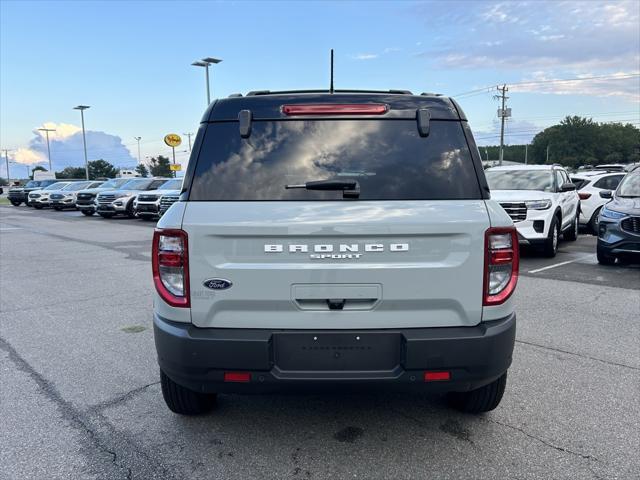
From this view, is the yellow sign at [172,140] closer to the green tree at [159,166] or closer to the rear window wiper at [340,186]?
the rear window wiper at [340,186]

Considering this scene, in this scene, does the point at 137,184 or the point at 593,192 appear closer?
the point at 593,192

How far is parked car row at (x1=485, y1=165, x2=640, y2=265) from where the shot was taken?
852 cm

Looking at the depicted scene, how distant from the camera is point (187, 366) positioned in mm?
2693

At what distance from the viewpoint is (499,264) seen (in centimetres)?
272

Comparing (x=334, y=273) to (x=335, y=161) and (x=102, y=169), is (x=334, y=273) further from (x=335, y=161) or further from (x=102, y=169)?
(x=102, y=169)

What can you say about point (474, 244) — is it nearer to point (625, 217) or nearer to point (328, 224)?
point (328, 224)

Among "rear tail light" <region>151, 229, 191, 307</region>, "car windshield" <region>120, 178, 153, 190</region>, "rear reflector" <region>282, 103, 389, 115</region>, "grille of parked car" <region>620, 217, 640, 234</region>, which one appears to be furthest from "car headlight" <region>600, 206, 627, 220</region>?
"car windshield" <region>120, 178, 153, 190</region>

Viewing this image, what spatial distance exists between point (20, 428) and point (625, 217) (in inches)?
349

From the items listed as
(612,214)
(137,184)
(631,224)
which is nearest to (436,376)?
(631,224)

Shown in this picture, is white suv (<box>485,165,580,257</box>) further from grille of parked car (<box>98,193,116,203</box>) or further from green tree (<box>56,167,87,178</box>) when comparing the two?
green tree (<box>56,167,87,178</box>)

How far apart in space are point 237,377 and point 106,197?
2268 centimetres

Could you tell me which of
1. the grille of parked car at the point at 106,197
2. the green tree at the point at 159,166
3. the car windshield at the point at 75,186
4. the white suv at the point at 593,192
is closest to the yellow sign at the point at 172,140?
the car windshield at the point at 75,186

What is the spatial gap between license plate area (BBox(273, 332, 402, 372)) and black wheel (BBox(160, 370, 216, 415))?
0.94 meters

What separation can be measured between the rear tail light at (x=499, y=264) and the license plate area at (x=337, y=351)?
569mm
